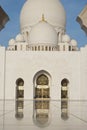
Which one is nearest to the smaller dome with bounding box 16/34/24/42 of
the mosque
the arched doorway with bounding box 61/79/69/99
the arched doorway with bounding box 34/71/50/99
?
the mosque

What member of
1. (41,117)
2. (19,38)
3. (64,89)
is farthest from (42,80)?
(41,117)

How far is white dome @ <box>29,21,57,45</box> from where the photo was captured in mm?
30681

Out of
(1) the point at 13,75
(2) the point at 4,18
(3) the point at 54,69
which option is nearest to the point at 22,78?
(1) the point at 13,75

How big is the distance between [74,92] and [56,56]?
2.85 meters

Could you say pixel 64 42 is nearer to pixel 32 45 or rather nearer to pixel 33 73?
pixel 32 45

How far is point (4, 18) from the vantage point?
36.3 ft

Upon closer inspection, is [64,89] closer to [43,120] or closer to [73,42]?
[73,42]

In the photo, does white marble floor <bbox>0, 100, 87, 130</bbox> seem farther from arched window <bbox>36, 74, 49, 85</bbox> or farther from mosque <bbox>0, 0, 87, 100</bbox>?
arched window <bbox>36, 74, 49, 85</bbox>

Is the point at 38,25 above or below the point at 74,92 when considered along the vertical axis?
above

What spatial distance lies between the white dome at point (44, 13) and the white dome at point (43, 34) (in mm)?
2952

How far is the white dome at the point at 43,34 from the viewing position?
3068 cm

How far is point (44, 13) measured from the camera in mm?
35031

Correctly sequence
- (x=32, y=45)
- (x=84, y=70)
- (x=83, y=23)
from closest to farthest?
(x=83, y=23)
(x=84, y=70)
(x=32, y=45)

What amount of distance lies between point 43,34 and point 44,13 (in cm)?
467
